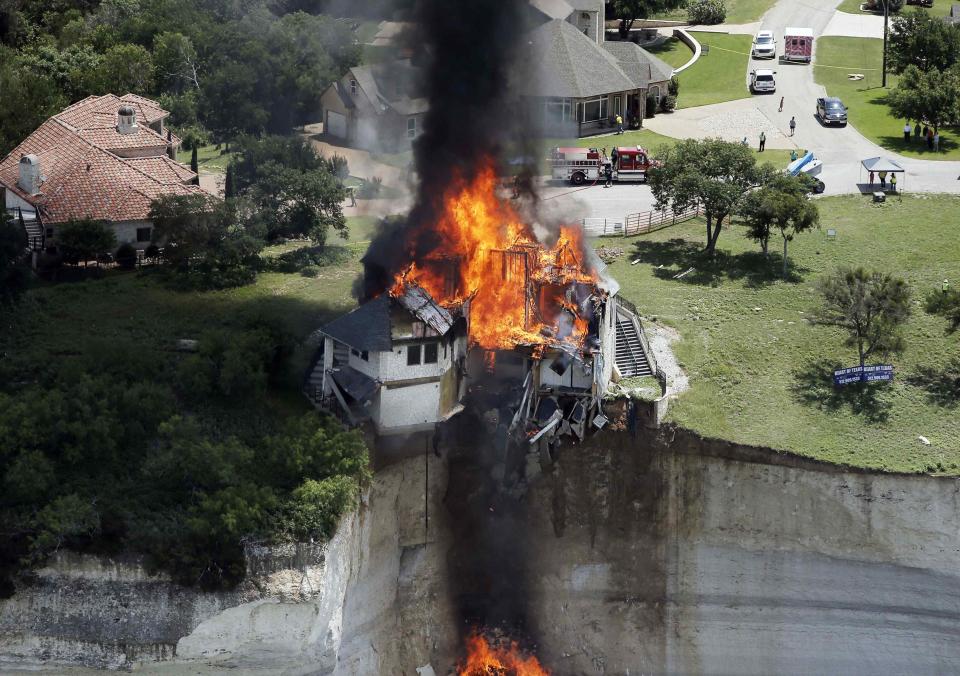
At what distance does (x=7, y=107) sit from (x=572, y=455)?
4490 cm

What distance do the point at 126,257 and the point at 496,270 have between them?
21.3 meters

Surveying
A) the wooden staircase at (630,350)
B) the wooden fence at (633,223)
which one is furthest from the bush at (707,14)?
the wooden staircase at (630,350)

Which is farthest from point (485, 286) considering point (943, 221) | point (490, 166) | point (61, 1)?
point (61, 1)

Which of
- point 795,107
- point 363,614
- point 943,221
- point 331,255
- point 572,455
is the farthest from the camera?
point 795,107

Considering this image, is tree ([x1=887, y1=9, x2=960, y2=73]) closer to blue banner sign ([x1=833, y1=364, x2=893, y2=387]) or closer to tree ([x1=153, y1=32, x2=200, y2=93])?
blue banner sign ([x1=833, y1=364, x2=893, y2=387])

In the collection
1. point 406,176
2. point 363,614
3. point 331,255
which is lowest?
point 363,614

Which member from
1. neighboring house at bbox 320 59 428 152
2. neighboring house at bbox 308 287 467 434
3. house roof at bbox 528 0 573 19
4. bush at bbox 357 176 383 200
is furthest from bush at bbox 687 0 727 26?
neighboring house at bbox 308 287 467 434

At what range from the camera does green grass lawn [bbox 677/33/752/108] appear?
4409 inches

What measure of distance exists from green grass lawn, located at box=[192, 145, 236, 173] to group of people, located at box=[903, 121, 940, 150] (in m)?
44.1

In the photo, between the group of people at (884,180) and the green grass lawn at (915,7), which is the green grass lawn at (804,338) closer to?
the group of people at (884,180)

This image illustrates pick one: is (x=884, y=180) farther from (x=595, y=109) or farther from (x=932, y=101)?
Answer: (x=595, y=109)

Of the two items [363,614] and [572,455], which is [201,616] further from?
[572,455]

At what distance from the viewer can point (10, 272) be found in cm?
6919

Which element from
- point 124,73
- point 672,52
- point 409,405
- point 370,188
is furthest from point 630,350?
point 672,52
